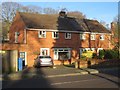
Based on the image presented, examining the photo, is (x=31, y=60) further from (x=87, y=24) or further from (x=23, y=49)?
(x=87, y=24)

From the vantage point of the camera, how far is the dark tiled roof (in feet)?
134

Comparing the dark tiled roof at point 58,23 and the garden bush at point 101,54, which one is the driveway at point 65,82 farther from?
the garden bush at point 101,54

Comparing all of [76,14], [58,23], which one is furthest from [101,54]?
[76,14]

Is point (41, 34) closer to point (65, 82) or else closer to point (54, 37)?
point (54, 37)

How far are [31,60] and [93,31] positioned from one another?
488 inches

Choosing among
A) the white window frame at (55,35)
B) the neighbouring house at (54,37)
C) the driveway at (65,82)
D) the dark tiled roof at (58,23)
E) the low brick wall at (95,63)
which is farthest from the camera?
the white window frame at (55,35)

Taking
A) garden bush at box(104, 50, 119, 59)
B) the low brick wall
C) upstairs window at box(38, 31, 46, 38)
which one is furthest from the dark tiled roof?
the low brick wall

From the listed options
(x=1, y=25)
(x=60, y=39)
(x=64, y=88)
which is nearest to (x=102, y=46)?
(x=60, y=39)

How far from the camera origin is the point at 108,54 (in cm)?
4281

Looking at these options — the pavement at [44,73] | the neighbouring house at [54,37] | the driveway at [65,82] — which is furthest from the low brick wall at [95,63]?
the driveway at [65,82]

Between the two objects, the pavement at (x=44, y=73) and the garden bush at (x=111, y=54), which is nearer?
the pavement at (x=44, y=73)

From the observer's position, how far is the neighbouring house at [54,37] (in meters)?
38.6

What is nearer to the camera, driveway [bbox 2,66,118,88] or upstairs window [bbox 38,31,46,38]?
driveway [bbox 2,66,118,88]

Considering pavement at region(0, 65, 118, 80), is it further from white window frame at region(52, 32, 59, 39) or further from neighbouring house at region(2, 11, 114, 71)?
white window frame at region(52, 32, 59, 39)
